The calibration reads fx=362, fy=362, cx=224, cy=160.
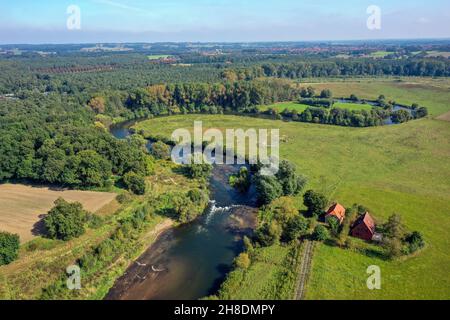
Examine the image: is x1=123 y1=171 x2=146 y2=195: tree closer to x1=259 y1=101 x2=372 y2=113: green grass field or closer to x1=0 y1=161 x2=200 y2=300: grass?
x1=0 y1=161 x2=200 y2=300: grass

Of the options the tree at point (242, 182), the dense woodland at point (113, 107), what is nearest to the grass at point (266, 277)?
the tree at point (242, 182)

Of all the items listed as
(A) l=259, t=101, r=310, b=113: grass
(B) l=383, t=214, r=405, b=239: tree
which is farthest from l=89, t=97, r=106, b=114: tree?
(B) l=383, t=214, r=405, b=239: tree

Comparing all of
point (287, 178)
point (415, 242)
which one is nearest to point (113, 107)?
point (287, 178)

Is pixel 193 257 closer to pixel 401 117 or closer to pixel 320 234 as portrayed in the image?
pixel 320 234

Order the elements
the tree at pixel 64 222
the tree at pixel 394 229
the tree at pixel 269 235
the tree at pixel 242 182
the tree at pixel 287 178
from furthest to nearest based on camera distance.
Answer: the tree at pixel 242 182 → the tree at pixel 287 178 → the tree at pixel 64 222 → the tree at pixel 269 235 → the tree at pixel 394 229

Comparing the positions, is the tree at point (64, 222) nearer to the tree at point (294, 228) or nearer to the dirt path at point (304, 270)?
the tree at point (294, 228)
